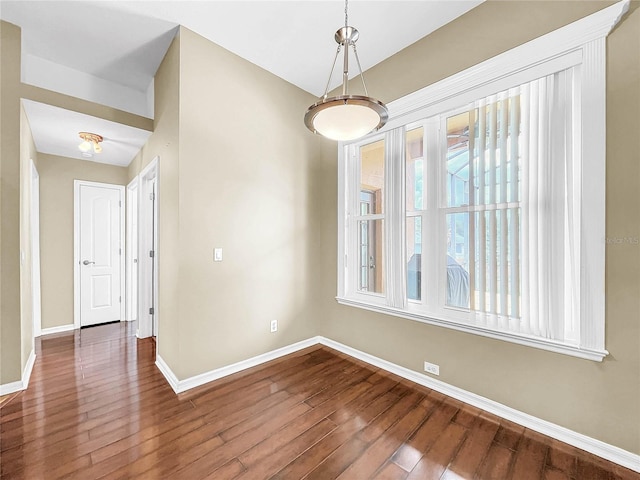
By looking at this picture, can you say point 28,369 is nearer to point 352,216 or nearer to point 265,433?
point 265,433

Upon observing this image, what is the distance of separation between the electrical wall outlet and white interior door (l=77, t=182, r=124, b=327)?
450 centimetres

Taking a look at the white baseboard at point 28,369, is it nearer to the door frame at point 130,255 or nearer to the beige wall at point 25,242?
the beige wall at point 25,242

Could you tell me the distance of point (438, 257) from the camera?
2357mm

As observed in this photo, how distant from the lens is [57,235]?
3814mm

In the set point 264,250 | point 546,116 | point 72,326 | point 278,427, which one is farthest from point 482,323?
point 72,326

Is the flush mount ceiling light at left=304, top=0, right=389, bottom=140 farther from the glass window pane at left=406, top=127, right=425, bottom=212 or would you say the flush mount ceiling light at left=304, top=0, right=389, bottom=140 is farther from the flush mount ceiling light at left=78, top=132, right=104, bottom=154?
the flush mount ceiling light at left=78, top=132, right=104, bottom=154

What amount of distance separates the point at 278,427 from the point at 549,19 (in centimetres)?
327

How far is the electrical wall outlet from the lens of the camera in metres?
2.34

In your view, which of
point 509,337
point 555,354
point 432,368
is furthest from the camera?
point 432,368

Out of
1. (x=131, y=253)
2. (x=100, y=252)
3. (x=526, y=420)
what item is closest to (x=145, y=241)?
(x=131, y=253)

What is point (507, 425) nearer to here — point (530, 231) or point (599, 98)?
point (530, 231)

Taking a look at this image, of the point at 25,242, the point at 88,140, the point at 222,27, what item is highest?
the point at 222,27

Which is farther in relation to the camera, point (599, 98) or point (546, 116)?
point (546, 116)

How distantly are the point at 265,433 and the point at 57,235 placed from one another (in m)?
4.06
